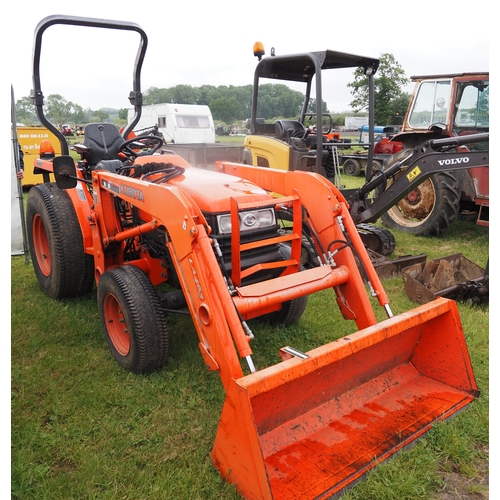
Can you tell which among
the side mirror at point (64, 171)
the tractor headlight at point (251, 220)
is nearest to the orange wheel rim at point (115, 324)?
the side mirror at point (64, 171)

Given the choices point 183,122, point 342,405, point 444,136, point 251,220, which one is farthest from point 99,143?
point 183,122

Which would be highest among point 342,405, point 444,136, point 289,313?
point 444,136

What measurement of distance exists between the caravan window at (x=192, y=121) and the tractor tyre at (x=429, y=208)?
38.4 ft

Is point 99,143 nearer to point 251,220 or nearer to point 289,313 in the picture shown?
point 251,220

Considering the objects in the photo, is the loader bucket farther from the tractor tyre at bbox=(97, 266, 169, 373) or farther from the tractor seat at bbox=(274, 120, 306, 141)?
the tractor seat at bbox=(274, 120, 306, 141)

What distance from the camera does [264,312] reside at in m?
2.87

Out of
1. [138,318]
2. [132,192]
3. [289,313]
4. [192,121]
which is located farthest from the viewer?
[192,121]

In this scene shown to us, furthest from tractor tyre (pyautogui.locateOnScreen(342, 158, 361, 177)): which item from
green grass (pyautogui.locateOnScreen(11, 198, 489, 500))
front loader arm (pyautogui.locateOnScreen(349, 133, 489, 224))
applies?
green grass (pyautogui.locateOnScreen(11, 198, 489, 500))

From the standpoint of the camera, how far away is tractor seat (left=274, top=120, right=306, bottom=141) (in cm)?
604

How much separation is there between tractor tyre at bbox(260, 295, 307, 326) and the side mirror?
1826 millimetres

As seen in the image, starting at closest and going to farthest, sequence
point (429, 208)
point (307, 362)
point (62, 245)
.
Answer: point (307, 362) → point (62, 245) → point (429, 208)

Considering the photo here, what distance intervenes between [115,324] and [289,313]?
52.3 inches

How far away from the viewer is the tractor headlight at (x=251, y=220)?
9.37 ft

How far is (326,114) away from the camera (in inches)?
236
